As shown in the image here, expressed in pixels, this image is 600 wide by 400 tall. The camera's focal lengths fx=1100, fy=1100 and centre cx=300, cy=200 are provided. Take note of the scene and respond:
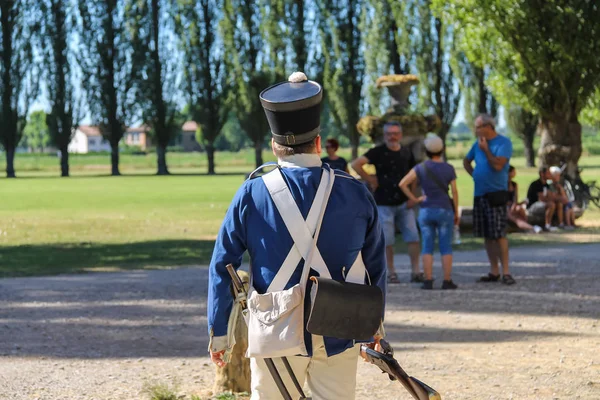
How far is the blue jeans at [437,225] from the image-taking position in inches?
442

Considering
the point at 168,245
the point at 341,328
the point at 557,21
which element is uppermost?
the point at 557,21

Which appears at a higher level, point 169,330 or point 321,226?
point 321,226

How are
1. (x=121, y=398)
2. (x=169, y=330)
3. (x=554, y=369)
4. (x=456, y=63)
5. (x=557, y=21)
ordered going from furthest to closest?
(x=456, y=63)
(x=557, y=21)
(x=169, y=330)
(x=554, y=369)
(x=121, y=398)

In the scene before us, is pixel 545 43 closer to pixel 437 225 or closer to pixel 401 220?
pixel 401 220

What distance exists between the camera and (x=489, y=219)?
11.7 m

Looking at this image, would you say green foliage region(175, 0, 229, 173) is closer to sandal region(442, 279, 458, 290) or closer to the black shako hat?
sandal region(442, 279, 458, 290)

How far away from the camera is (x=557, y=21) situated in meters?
24.9

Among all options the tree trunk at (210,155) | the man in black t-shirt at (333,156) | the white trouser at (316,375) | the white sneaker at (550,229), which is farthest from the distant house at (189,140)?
the white trouser at (316,375)

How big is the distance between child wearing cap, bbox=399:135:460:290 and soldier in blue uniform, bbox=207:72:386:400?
23.1ft

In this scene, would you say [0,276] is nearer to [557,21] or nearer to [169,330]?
[169,330]

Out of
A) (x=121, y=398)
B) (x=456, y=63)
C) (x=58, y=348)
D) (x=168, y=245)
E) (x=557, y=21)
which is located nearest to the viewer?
(x=121, y=398)

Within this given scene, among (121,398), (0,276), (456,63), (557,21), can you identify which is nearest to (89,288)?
(0,276)

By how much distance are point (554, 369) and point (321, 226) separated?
386cm

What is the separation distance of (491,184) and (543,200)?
8834 millimetres
